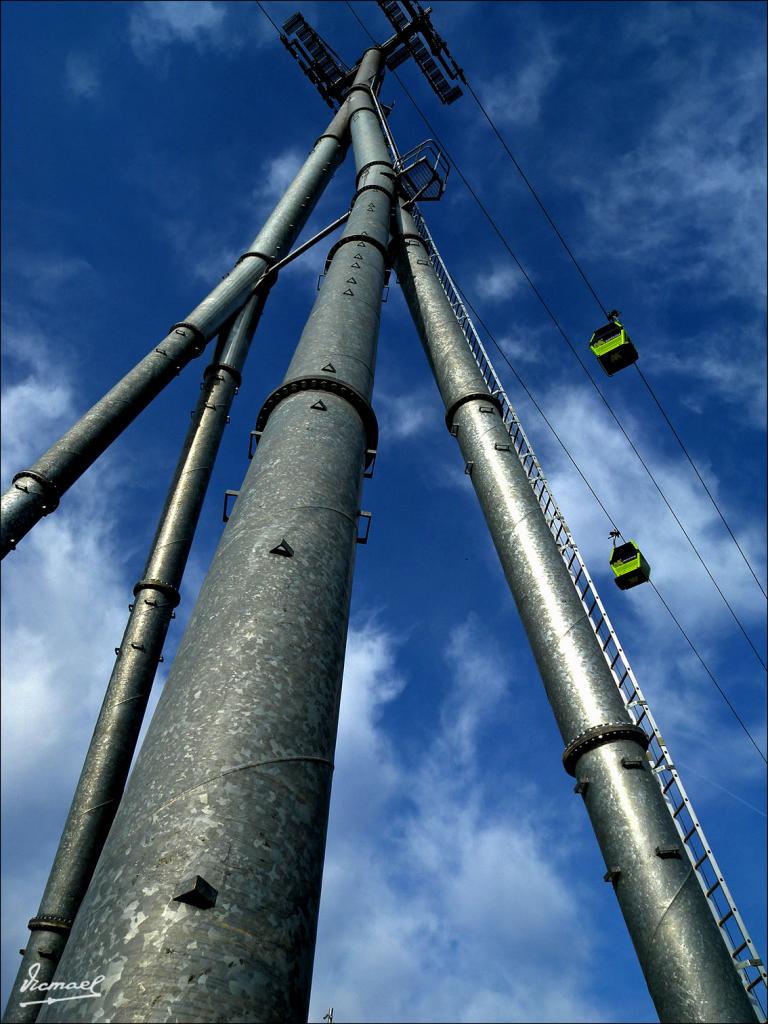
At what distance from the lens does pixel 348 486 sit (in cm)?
511

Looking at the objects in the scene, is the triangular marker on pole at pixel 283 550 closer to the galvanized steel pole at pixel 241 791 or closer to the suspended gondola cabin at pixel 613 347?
the galvanized steel pole at pixel 241 791

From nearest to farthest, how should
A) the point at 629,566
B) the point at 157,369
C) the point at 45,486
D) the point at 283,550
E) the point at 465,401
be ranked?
the point at 283,550, the point at 45,486, the point at 157,369, the point at 465,401, the point at 629,566

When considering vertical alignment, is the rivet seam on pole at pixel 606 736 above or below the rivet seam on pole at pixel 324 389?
below

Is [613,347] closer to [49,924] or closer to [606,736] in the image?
[606,736]

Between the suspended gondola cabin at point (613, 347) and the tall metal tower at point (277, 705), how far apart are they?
2563 millimetres

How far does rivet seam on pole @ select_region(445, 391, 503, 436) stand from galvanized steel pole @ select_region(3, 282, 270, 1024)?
13.6 feet

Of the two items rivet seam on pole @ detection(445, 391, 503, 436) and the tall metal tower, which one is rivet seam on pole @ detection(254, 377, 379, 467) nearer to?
the tall metal tower

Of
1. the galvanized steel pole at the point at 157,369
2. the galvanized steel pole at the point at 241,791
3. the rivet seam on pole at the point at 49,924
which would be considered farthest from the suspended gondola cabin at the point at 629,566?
the rivet seam on pole at the point at 49,924

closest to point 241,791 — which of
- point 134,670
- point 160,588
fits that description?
point 134,670

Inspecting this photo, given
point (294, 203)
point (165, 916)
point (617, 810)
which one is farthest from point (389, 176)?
point (165, 916)

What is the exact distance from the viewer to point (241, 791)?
2.91 m

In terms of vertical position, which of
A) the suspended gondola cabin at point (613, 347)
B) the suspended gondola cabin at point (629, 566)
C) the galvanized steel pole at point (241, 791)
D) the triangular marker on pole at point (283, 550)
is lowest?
the galvanized steel pole at point (241, 791)

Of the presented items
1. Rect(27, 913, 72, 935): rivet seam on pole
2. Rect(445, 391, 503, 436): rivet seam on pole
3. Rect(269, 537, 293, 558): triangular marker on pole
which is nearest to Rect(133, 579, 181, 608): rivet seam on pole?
Rect(27, 913, 72, 935): rivet seam on pole

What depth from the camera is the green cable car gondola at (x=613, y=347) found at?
13453 millimetres
